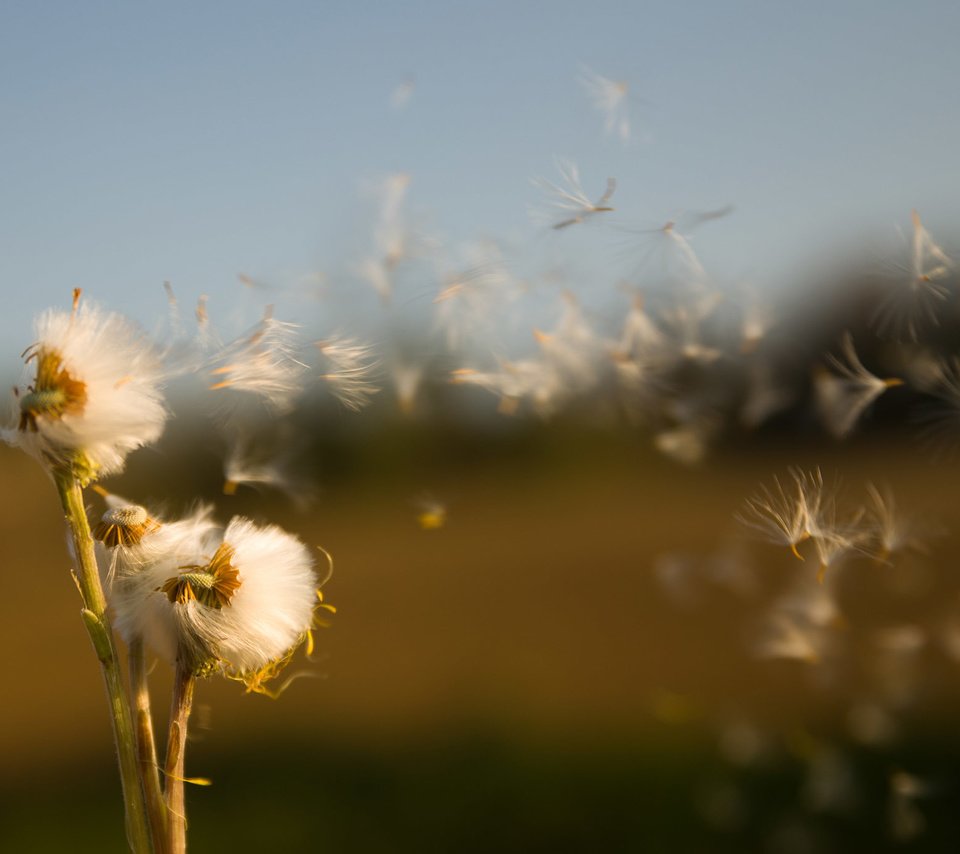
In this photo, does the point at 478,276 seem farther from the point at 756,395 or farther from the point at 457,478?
the point at 457,478

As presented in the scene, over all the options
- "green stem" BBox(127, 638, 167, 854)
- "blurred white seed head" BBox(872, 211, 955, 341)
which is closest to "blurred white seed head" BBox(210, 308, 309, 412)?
"green stem" BBox(127, 638, 167, 854)

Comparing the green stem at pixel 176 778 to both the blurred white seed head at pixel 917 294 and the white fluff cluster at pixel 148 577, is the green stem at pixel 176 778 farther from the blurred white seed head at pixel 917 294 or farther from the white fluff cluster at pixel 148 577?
the blurred white seed head at pixel 917 294

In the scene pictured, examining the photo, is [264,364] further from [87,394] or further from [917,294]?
[917,294]

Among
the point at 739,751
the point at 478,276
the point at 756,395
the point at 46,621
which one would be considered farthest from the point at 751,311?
the point at 46,621

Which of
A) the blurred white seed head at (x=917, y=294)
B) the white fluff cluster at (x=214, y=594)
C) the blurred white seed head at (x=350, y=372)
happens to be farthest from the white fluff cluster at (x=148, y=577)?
the blurred white seed head at (x=917, y=294)

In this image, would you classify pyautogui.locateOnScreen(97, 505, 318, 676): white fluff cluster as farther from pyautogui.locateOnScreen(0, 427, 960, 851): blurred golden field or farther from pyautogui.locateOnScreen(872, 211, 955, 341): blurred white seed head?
pyautogui.locateOnScreen(872, 211, 955, 341): blurred white seed head

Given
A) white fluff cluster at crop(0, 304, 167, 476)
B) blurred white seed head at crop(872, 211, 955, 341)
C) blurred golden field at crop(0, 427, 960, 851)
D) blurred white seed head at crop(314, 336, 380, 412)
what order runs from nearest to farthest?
white fluff cluster at crop(0, 304, 167, 476) < blurred white seed head at crop(314, 336, 380, 412) < blurred white seed head at crop(872, 211, 955, 341) < blurred golden field at crop(0, 427, 960, 851)
